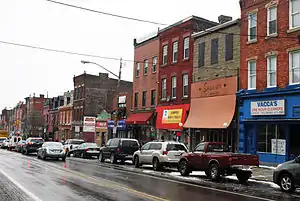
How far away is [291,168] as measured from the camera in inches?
504

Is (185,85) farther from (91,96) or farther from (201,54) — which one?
(91,96)

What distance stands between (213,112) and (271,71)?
5.16 meters

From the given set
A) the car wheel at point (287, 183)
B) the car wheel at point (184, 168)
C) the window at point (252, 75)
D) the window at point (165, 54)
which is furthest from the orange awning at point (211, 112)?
the car wheel at point (287, 183)

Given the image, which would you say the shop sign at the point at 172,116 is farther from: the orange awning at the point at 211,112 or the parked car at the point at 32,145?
the parked car at the point at 32,145

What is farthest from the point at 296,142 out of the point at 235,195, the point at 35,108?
the point at 35,108

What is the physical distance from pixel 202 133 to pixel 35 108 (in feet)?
211

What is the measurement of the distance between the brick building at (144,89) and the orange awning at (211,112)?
256 inches

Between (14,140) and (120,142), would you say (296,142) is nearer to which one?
(120,142)

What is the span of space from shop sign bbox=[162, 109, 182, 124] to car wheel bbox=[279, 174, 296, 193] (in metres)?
16.6

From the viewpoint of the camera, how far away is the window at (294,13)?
21.6m

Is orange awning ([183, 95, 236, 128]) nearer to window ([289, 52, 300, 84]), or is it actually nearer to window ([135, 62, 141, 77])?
window ([289, 52, 300, 84])

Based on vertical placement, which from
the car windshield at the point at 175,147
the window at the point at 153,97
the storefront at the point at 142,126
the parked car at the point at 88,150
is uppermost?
the window at the point at 153,97

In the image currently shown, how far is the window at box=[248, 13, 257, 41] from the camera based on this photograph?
80.4 feet

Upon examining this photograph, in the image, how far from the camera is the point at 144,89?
36469mm
